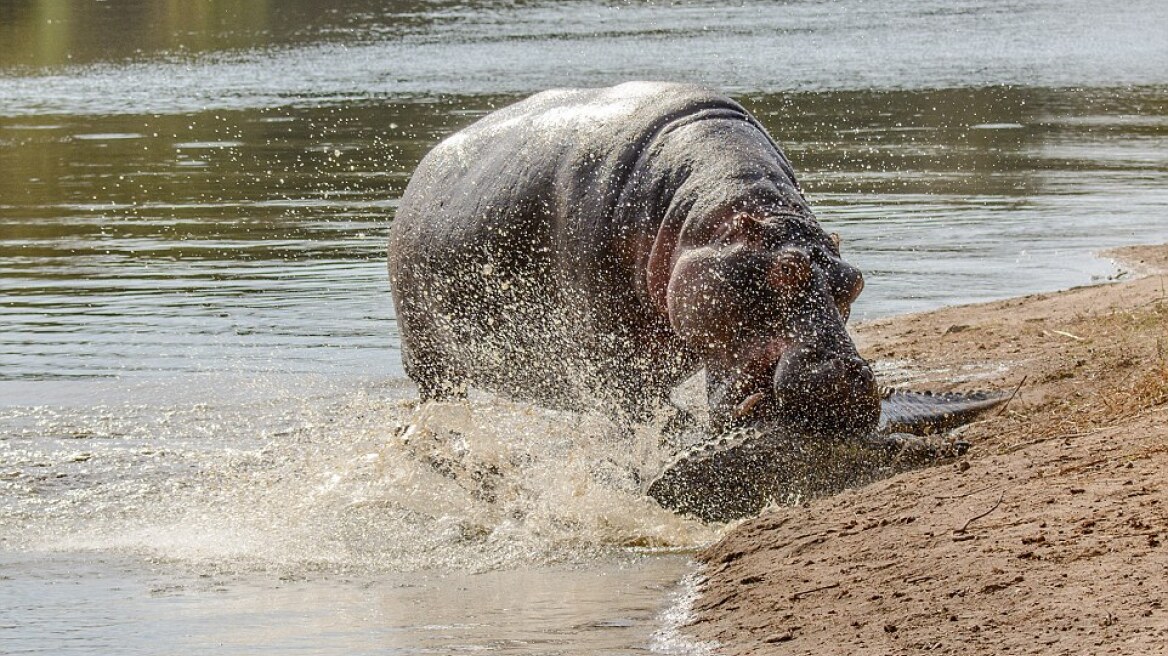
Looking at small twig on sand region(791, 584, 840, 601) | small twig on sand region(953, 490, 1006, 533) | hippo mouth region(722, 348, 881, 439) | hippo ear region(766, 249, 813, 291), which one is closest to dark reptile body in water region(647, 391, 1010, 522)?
hippo mouth region(722, 348, 881, 439)

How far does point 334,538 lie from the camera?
6.02 m

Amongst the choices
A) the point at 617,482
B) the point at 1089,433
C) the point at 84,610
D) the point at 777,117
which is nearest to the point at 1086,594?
the point at 1089,433

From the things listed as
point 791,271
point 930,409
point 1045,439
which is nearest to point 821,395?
point 791,271

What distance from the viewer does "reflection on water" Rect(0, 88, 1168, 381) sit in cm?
1033

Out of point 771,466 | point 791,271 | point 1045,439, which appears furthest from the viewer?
point 1045,439

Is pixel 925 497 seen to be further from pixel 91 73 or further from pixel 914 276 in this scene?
pixel 91 73

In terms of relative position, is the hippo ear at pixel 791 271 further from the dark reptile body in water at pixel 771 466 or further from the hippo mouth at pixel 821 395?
the dark reptile body in water at pixel 771 466

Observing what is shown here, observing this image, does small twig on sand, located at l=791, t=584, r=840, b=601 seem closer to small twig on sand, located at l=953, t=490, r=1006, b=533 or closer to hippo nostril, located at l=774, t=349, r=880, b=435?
small twig on sand, located at l=953, t=490, r=1006, b=533

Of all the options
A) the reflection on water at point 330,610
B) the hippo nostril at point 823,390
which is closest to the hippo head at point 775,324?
the hippo nostril at point 823,390

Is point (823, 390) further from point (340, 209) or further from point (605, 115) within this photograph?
point (340, 209)

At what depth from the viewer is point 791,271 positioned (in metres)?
5.54

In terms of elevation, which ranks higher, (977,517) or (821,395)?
(821,395)

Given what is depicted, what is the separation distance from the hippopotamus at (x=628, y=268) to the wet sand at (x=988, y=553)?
434mm

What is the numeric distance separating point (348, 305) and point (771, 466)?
232 inches
